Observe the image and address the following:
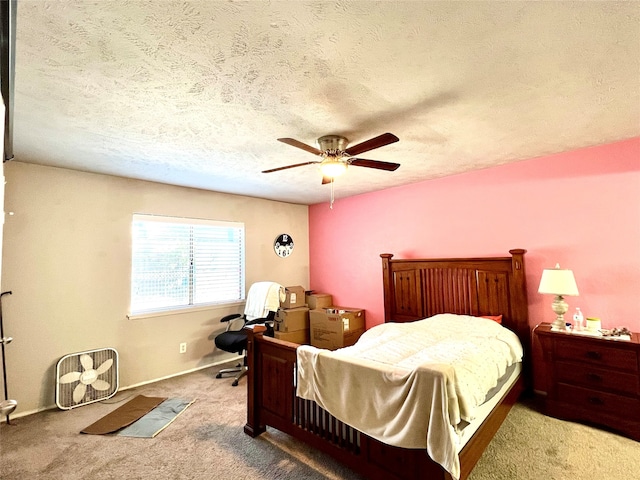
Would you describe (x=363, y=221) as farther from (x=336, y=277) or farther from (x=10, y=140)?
(x=10, y=140)

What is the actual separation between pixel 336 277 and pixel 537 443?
3132mm

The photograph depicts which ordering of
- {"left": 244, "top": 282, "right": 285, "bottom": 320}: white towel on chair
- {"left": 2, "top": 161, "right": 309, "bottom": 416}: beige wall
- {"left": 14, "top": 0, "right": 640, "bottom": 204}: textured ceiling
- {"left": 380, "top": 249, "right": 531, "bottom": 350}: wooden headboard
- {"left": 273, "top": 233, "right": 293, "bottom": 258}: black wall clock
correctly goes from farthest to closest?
{"left": 273, "top": 233, "right": 293, "bottom": 258}: black wall clock, {"left": 244, "top": 282, "right": 285, "bottom": 320}: white towel on chair, {"left": 380, "top": 249, "right": 531, "bottom": 350}: wooden headboard, {"left": 2, "top": 161, "right": 309, "bottom": 416}: beige wall, {"left": 14, "top": 0, "right": 640, "bottom": 204}: textured ceiling

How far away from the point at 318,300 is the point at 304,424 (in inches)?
101

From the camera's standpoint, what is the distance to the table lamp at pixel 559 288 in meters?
2.62

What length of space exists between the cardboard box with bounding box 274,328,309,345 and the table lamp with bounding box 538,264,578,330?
2.89 metres

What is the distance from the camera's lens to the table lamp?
2619 millimetres

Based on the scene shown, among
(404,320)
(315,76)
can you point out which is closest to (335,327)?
(404,320)

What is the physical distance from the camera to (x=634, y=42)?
1.43 meters

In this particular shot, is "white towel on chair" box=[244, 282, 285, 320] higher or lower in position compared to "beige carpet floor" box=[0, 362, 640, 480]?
higher

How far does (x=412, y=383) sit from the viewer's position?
162 cm

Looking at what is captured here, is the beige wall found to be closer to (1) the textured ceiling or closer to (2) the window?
(2) the window

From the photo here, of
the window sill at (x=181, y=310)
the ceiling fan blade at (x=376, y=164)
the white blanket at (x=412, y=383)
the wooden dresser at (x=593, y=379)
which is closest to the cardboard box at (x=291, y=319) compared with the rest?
the window sill at (x=181, y=310)

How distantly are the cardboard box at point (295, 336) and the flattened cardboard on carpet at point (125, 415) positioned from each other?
1.52 m

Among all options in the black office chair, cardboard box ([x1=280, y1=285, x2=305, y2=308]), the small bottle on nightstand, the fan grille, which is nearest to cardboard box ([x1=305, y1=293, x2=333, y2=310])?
cardboard box ([x1=280, y1=285, x2=305, y2=308])
